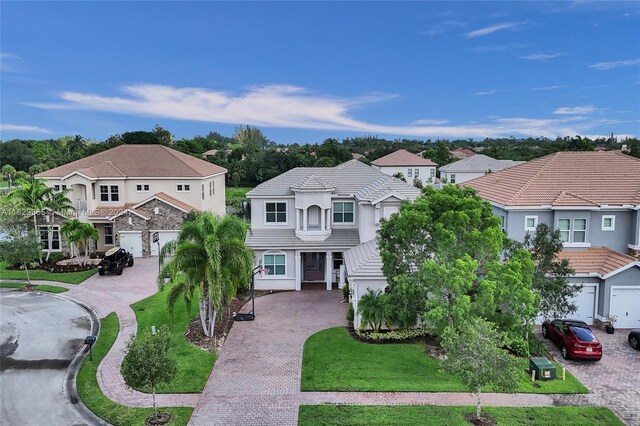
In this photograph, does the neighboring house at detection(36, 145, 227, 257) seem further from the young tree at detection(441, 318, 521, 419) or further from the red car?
the young tree at detection(441, 318, 521, 419)

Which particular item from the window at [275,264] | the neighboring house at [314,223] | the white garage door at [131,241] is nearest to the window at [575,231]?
the neighboring house at [314,223]

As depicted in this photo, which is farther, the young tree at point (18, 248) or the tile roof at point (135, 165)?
the tile roof at point (135, 165)

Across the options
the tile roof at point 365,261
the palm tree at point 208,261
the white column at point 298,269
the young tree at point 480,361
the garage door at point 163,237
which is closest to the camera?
the young tree at point 480,361

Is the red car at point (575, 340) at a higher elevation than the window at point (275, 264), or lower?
lower

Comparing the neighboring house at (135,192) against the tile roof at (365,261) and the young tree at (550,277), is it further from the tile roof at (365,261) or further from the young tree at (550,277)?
the young tree at (550,277)

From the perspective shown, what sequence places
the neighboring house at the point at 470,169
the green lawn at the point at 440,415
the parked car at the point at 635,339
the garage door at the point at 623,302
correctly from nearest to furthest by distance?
the green lawn at the point at 440,415 → the parked car at the point at 635,339 → the garage door at the point at 623,302 → the neighboring house at the point at 470,169

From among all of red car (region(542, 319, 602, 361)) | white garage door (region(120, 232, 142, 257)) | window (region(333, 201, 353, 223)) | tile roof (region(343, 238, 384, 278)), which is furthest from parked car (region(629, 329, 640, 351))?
A: white garage door (region(120, 232, 142, 257))

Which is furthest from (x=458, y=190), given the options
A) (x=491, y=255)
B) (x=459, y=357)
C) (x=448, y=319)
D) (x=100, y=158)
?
(x=100, y=158)
